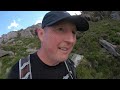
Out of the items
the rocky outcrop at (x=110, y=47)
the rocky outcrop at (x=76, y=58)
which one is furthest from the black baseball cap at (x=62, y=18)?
the rocky outcrop at (x=110, y=47)

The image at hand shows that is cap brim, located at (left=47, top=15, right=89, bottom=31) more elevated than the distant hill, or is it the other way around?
cap brim, located at (left=47, top=15, right=89, bottom=31)

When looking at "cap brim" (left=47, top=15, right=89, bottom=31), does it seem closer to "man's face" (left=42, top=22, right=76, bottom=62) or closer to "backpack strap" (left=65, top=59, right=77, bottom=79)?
"man's face" (left=42, top=22, right=76, bottom=62)

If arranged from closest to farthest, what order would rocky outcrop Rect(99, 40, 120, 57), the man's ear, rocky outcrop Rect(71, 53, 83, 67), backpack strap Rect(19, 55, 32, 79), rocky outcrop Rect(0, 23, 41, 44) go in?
1. backpack strap Rect(19, 55, 32, 79)
2. the man's ear
3. rocky outcrop Rect(0, 23, 41, 44)
4. rocky outcrop Rect(71, 53, 83, 67)
5. rocky outcrop Rect(99, 40, 120, 57)

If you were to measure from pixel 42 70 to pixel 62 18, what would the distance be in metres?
0.32

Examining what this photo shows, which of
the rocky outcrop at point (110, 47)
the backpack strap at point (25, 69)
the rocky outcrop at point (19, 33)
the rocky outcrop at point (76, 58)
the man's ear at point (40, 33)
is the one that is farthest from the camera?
the rocky outcrop at point (110, 47)

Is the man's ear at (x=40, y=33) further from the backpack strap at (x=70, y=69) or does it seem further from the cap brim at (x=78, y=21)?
the backpack strap at (x=70, y=69)

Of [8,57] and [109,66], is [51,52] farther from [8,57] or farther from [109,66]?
[109,66]

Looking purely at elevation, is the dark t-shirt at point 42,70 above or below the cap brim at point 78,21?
below

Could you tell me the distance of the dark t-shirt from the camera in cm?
145

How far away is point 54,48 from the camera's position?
61.1 inches

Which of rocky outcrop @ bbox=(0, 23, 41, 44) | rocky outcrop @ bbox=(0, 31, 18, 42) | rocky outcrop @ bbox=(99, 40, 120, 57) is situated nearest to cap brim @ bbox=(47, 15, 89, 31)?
rocky outcrop @ bbox=(0, 23, 41, 44)

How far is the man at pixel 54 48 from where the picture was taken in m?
1.48

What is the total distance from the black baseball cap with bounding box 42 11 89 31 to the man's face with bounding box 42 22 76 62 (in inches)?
1.3
